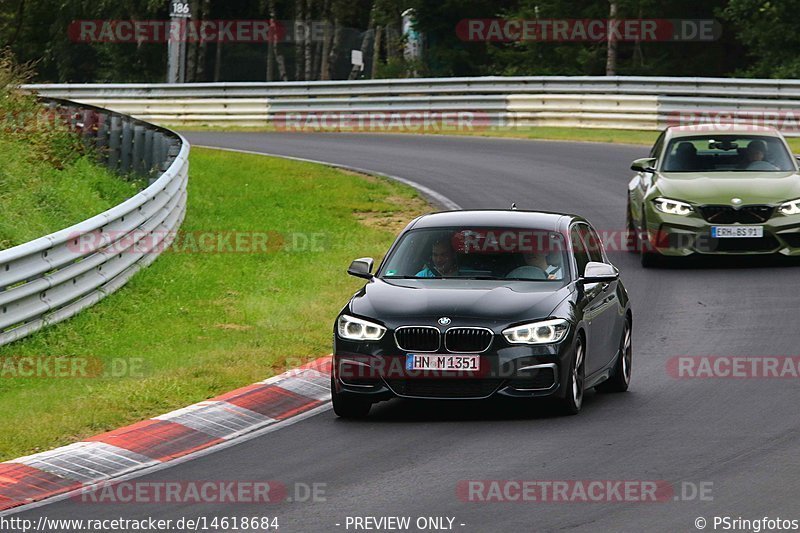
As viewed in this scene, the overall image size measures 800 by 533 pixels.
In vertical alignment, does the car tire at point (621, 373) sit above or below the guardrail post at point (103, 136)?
below

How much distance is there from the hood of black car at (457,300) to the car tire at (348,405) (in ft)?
1.94

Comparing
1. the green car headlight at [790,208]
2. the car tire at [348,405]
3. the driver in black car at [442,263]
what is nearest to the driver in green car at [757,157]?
the green car headlight at [790,208]

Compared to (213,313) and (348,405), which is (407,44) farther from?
(348,405)

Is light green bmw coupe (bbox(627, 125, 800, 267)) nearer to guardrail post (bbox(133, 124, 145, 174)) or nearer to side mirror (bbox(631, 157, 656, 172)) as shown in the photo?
side mirror (bbox(631, 157, 656, 172))

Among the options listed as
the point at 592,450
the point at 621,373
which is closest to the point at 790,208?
the point at 621,373

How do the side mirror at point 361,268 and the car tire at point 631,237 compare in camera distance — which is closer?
the side mirror at point 361,268

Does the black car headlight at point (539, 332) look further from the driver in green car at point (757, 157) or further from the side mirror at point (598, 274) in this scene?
the driver in green car at point (757, 157)

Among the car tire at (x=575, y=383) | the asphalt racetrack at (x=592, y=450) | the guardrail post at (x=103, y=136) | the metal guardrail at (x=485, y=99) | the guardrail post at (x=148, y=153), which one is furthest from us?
the metal guardrail at (x=485, y=99)

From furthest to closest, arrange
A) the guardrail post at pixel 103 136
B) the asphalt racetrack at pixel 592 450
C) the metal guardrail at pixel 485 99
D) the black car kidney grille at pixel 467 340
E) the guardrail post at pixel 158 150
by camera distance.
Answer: the metal guardrail at pixel 485 99
the guardrail post at pixel 103 136
the guardrail post at pixel 158 150
the black car kidney grille at pixel 467 340
the asphalt racetrack at pixel 592 450

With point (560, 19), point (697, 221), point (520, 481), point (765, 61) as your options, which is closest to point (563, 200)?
point (697, 221)

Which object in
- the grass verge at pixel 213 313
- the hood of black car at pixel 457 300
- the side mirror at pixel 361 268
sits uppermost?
the side mirror at pixel 361 268

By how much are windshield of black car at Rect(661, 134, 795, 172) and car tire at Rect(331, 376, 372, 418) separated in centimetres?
920

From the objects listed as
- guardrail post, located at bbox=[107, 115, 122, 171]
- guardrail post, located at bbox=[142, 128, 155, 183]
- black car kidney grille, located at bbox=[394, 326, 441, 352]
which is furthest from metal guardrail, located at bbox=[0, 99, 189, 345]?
black car kidney grille, located at bbox=[394, 326, 441, 352]

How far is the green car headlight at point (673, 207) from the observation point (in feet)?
60.7
